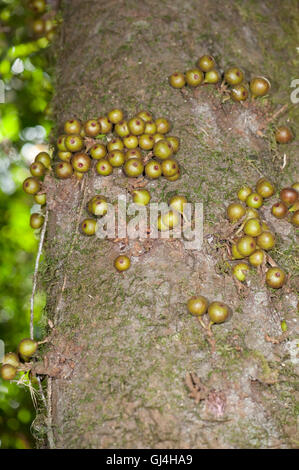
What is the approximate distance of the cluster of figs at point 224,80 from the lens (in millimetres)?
4012

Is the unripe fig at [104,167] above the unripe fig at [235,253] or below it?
above

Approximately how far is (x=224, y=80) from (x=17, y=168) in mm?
3666

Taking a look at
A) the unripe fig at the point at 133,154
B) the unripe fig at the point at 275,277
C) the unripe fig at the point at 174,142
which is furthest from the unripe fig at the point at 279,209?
the unripe fig at the point at 133,154

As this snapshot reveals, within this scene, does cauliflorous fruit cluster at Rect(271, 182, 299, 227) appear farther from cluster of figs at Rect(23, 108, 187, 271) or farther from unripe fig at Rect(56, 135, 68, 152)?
unripe fig at Rect(56, 135, 68, 152)

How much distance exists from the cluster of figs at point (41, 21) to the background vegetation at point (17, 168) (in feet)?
0.38

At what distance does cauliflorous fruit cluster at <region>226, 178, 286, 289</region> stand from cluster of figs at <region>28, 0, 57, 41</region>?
362 centimetres

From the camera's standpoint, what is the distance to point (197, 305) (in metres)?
2.97

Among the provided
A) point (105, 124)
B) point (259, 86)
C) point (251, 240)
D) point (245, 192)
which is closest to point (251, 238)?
point (251, 240)

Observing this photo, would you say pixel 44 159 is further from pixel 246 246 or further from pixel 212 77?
pixel 246 246

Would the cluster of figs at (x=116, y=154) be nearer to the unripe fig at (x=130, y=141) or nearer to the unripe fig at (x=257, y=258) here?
the unripe fig at (x=130, y=141)

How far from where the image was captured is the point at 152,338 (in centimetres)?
297
